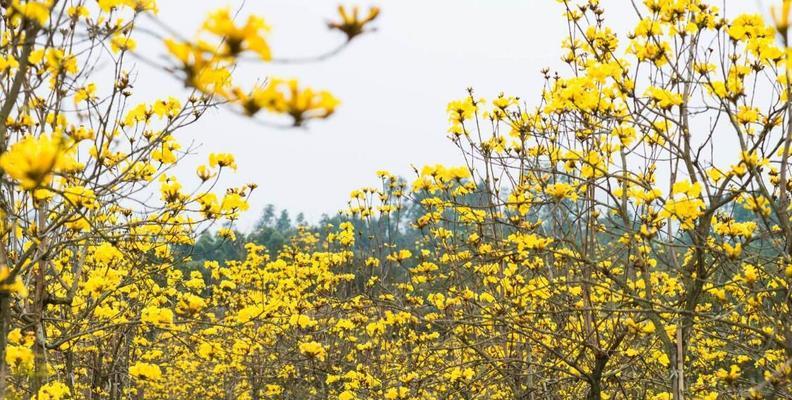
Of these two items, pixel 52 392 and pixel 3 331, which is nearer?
pixel 3 331

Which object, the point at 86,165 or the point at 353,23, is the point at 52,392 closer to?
the point at 86,165

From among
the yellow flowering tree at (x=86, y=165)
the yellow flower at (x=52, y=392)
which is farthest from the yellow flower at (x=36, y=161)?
the yellow flower at (x=52, y=392)

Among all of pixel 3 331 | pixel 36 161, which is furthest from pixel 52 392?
pixel 36 161

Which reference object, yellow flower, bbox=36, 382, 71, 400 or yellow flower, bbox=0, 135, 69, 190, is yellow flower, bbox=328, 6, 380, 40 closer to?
yellow flower, bbox=0, 135, 69, 190

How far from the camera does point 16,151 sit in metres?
1.27

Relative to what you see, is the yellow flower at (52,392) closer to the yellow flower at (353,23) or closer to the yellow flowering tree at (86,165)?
the yellow flowering tree at (86,165)

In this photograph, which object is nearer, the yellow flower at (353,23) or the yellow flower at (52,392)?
the yellow flower at (353,23)

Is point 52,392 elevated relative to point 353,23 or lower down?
lower down

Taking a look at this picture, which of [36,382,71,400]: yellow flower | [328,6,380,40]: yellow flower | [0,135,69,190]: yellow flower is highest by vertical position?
[328,6,380,40]: yellow flower

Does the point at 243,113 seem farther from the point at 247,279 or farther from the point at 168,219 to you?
the point at 247,279

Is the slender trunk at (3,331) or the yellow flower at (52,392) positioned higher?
the slender trunk at (3,331)

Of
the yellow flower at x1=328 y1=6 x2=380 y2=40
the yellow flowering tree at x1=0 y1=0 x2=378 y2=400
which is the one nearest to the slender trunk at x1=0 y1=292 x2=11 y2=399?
the yellow flowering tree at x1=0 y1=0 x2=378 y2=400

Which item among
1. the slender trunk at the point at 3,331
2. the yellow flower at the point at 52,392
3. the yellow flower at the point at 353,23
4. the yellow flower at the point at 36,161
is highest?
the yellow flower at the point at 353,23

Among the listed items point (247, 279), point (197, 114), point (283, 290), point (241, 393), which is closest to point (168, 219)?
point (197, 114)
